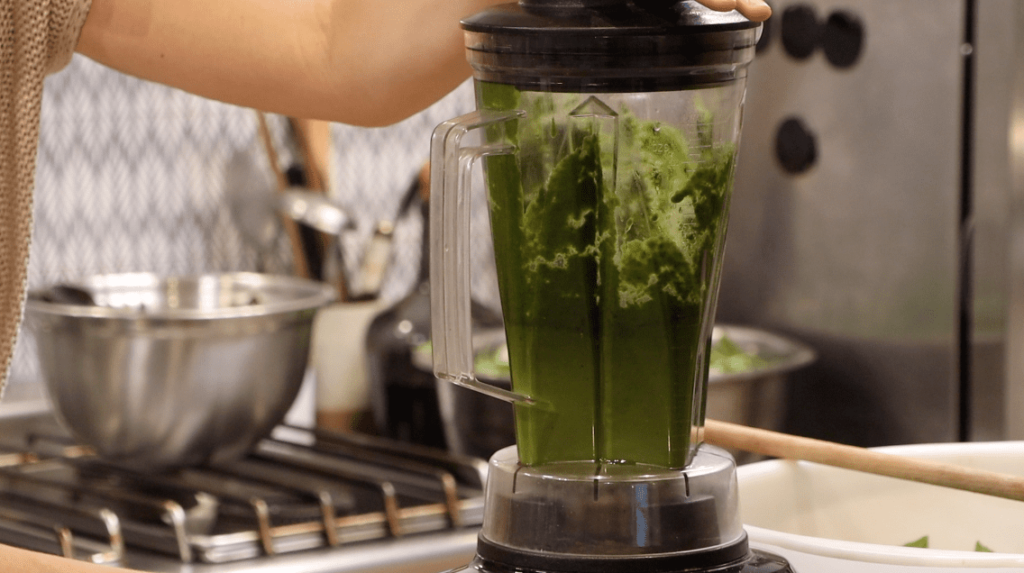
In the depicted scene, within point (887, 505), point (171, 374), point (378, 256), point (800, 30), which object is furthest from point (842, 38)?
point (887, 505)

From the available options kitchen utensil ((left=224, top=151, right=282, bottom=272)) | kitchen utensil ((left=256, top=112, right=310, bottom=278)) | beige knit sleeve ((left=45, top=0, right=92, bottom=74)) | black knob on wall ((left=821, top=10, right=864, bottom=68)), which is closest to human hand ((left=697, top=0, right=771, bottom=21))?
beige knit sleeve ((left=45, top=0, right=92, bottom=74))

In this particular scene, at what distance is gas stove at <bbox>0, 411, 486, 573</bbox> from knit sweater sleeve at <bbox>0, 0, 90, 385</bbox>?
281mm

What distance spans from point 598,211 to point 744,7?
0.09m

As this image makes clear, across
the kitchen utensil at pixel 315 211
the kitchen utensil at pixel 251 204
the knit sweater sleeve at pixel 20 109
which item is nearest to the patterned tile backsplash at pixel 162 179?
the kitchen utensil at pixel 251 204

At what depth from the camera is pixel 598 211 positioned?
479mm

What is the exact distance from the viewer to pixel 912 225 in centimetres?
138

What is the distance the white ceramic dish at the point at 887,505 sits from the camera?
562 mm

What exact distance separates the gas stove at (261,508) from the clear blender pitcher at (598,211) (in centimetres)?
55

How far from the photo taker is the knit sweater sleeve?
71 centimetres

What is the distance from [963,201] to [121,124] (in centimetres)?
104

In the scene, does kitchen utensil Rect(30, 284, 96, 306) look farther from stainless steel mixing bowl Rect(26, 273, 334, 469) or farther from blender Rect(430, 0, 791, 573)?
blender Rect(430, 0, 791, 573)

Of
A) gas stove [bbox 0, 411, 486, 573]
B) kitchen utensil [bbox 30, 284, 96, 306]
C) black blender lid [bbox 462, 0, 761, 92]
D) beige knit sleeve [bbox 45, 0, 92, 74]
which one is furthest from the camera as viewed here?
kitchen utensil [bbox 30, 284, 96, 306]

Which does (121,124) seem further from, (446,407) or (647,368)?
(647,368)

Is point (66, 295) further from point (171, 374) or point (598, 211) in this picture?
point (598, 211)
